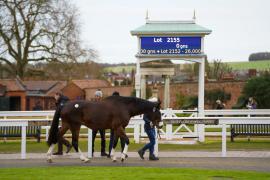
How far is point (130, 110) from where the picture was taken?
1764 cm

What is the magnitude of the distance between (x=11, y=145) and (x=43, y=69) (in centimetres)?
4439

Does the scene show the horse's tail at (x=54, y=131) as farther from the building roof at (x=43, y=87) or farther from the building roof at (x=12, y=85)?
the building roof at (x=43, y=87)

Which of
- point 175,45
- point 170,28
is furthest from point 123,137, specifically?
point 170,28

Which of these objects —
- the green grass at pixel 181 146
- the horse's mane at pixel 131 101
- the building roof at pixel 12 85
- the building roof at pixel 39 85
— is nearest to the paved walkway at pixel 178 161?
the horse's mane at pixel 131 101

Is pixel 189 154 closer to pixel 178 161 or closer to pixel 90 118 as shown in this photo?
pixel 178 161

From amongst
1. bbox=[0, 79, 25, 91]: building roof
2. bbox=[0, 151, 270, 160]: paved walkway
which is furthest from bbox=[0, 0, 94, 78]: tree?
bbox=[0, 151, 270, 160]: paved walkway

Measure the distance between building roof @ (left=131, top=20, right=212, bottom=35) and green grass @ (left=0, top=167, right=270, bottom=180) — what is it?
37.5ft

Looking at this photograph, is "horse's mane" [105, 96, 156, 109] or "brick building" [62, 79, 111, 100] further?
"brick building" [62, 79, 111, 100]

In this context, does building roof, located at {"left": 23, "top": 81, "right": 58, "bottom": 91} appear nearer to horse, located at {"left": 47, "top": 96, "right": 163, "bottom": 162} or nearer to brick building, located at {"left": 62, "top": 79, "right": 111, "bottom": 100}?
brick building, located at {"left": 62, "top": 79, "right": 111, "bottom": 100}

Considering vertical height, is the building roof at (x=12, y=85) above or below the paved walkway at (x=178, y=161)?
above

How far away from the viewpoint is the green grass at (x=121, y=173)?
527 inches

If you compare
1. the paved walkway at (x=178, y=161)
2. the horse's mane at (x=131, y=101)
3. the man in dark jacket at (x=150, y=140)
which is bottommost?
the paved walkway at (x=178, y=161)

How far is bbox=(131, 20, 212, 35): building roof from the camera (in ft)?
84.4

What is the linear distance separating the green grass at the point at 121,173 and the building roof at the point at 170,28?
37.5 feet
